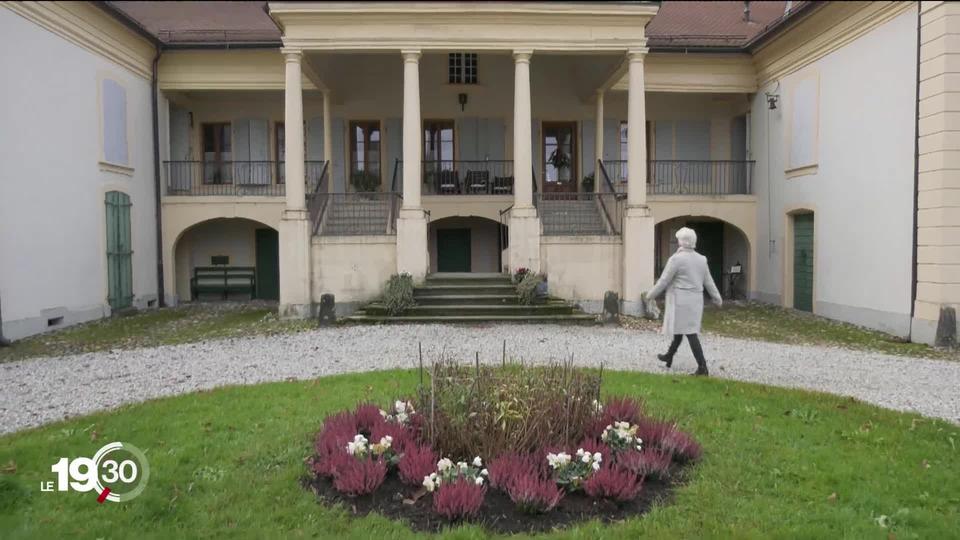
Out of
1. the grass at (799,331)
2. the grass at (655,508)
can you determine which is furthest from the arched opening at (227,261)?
the grass at (655,508)

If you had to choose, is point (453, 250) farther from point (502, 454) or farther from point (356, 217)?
point (502, 454)

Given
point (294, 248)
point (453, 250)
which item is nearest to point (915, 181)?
point (453, 250)

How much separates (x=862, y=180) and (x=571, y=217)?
5.95 metres

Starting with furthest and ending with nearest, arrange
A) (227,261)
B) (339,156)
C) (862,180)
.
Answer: (227,261)
(339,156)
(862,180)

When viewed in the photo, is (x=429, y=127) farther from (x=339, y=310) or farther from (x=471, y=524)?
(x=471, y=524)

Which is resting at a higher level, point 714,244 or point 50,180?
point 50,180

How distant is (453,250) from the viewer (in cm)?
1819

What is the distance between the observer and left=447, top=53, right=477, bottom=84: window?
17000mm

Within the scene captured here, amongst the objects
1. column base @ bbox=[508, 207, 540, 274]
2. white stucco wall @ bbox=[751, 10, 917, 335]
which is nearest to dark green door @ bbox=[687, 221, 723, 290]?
white stucco wall @ bbox=[751, 10, 917, 335]

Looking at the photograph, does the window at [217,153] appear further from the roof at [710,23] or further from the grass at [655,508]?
the grass at [655,508]

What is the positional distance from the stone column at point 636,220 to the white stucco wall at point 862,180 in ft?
13.1

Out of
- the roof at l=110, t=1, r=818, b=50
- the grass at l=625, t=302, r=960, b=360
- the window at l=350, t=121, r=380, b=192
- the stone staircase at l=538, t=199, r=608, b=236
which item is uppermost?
the roof at l=110, t=1, r=818, b=50

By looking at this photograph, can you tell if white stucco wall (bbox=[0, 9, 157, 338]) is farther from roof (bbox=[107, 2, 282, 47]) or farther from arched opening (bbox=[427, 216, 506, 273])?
arched opening (bbox=[427, 216, 506, 273])

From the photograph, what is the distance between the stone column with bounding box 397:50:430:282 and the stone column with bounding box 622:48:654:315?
4.22 m
